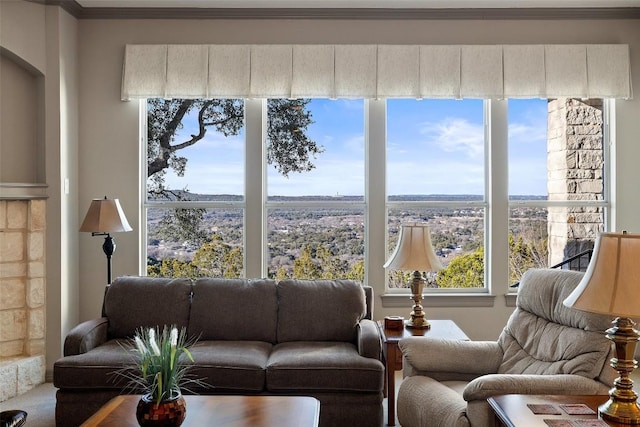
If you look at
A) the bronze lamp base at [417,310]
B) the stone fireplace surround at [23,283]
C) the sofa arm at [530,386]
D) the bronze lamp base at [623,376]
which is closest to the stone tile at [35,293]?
the stone fireplace surround at [23,283]

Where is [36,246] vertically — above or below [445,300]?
Result: above

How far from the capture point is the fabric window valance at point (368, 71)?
15.8 feet

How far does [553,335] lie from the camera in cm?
286

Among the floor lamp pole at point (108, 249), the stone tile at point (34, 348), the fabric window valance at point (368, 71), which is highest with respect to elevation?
the fabric window valance at point (368, 71)

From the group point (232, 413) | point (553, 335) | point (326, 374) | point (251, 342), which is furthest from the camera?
point (251, 342)

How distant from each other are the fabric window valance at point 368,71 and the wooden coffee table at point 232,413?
9.25 ft

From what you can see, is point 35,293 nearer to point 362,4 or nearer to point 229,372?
point 229,372

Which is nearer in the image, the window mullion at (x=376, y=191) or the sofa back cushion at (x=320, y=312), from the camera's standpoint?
the sofa back cushion at (x=320, y=312)

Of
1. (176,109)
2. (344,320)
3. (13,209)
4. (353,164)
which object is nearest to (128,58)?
(176,109)

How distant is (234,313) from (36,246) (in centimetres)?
181

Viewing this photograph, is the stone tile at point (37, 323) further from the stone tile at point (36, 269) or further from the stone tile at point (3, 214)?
the stone tile at point (3, 214)

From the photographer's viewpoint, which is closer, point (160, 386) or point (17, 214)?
point (160, 386)

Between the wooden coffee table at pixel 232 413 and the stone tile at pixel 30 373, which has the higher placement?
the wooden coffee table at pixel 232 413

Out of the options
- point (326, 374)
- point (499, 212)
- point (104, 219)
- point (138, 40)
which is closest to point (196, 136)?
point (138, 40)
